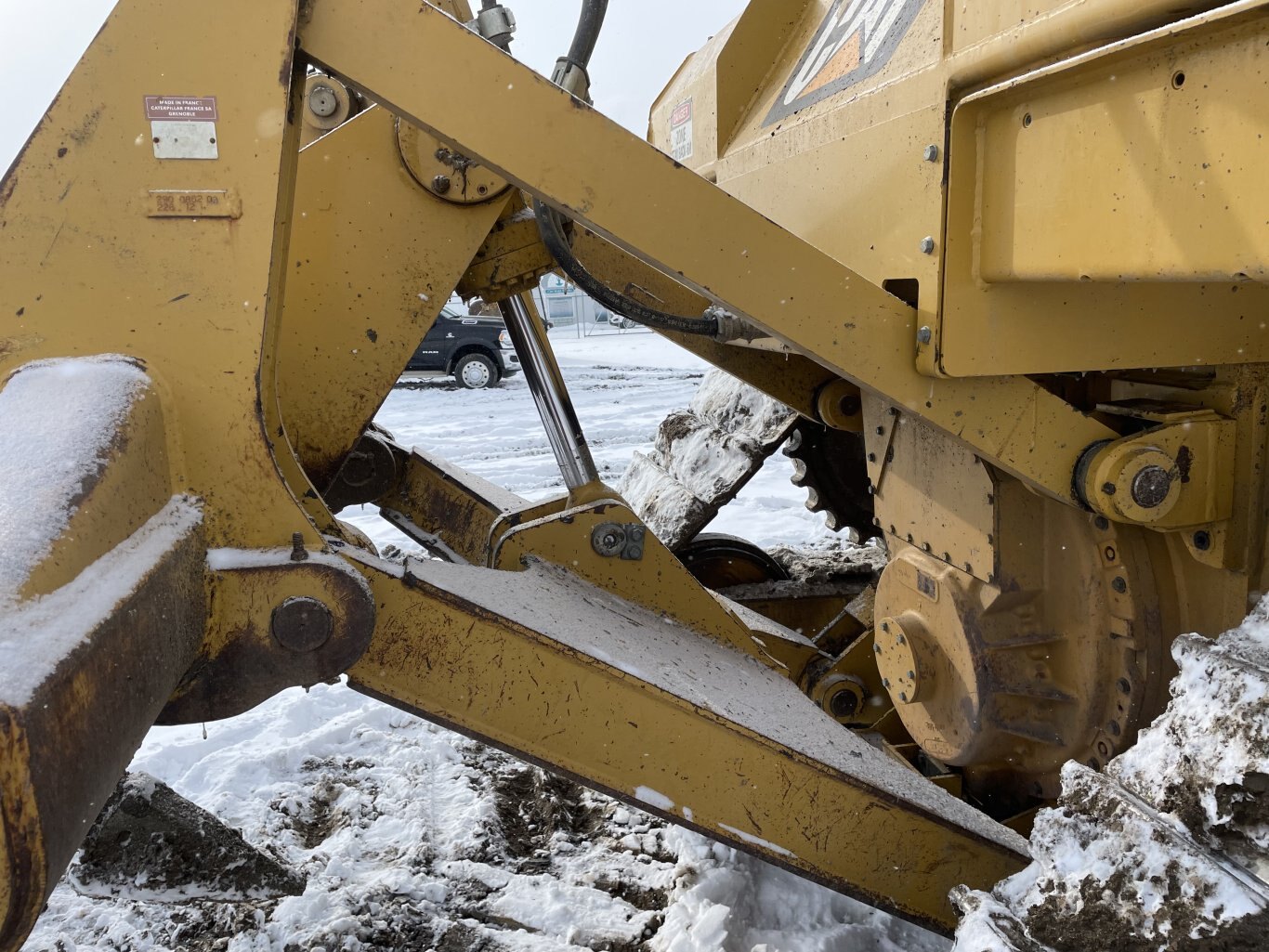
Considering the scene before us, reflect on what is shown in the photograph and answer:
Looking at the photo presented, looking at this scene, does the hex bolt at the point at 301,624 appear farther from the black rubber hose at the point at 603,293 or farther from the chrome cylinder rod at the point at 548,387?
the chrome cylinder rod at the point at 548,387

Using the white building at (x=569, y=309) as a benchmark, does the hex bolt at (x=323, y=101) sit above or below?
below

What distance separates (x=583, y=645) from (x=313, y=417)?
83cm

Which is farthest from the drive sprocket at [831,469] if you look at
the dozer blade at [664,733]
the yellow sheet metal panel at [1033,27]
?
the yellow sheet metal panel at [1033,27]

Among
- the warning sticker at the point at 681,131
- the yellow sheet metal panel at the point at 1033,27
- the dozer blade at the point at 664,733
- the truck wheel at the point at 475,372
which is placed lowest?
the dozer blade at the point at 664,733

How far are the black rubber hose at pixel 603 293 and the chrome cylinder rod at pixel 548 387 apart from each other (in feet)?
1.15

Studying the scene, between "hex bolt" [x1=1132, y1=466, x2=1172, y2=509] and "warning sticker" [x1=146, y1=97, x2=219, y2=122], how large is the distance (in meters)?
1.68

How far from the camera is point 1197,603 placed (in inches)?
76.0

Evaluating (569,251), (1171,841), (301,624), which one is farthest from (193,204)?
(1171,841)

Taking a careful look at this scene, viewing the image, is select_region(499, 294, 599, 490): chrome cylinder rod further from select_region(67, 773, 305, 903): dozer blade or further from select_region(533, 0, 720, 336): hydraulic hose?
select_region(67, 773, 305, 903): dozer blade

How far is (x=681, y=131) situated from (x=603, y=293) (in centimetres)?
137

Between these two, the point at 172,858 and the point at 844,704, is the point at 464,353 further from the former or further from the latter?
the point at 172,858

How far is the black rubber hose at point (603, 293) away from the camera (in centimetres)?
206

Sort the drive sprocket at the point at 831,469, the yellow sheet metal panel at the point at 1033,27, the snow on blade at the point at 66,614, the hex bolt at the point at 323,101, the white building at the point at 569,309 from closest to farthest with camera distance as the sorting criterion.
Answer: the snow on blade at the point at 66,614, the yellow sheet metal panel at the point at 1033,27, the hex bolt at the point at 323,101, the drive sprocket at the point at 831,469, the white building at the point at 569,309

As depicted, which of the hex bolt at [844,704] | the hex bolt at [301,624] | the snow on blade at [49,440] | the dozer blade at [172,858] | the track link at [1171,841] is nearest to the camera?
the snow on blade at [49,440]
